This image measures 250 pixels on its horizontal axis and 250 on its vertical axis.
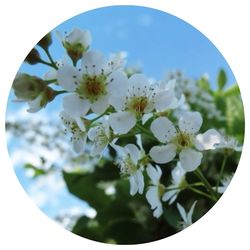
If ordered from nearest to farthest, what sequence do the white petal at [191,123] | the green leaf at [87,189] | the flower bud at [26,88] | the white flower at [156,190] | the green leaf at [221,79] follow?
the flower bud at [26,88]
the white petal at [191,123]
the white flower at [156,190]
the green leaf at [221,79]
the green leaf at [87,189]

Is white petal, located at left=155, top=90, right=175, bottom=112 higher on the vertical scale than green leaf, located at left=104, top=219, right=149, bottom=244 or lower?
higher

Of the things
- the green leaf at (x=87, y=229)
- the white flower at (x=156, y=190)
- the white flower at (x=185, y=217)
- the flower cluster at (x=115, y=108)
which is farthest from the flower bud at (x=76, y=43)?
the green leaf at (x=87, y=229)

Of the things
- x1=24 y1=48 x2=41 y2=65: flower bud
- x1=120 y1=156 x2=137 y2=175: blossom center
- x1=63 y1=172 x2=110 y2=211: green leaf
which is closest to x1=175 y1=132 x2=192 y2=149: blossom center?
x1=120 y1=156 x2=137 y2=175: blossom center

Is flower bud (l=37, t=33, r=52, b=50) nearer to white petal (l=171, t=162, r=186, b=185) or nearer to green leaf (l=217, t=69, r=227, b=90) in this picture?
white petal (l=171, t=162, r=186, b=185)

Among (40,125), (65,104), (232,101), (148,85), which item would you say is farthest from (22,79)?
(232,101)

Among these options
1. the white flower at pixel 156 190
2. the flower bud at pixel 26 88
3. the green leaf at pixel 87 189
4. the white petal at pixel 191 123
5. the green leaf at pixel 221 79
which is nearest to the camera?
the flower bud at pixel 26 88

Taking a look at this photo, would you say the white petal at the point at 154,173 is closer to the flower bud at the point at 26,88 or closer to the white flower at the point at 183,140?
the white flower at the point at 183,140
